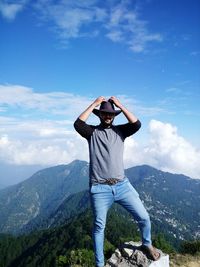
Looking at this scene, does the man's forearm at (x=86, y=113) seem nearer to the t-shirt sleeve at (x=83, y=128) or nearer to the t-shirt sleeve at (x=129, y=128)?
the t-shirt sleeve at (x=83, y=128)

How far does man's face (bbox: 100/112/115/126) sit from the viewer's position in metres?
9.01

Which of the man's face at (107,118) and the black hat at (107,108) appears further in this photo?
the man's face at (107,118)

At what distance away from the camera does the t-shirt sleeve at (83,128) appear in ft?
29.5

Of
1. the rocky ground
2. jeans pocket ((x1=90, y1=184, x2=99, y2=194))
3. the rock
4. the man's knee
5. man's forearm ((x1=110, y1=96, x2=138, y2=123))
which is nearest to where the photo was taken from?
jeans pocket ((x1=90, y1=184, x2=99, y2=194))

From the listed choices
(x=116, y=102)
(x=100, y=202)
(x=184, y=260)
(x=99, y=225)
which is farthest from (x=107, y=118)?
(x=184, y=260)

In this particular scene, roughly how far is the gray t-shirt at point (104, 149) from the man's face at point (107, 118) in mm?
173

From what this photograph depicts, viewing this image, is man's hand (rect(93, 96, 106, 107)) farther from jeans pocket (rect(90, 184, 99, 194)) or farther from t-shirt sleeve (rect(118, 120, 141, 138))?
jeans pocket (rect(90, 184, 99, 194))

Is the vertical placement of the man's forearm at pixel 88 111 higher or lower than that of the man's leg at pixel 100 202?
higher

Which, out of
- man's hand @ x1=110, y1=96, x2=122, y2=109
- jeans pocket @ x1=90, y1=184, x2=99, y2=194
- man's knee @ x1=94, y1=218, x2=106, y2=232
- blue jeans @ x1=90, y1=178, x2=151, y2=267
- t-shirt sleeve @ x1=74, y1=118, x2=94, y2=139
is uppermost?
man's hand @ x1=110, y1=96, x2=122, y2=109

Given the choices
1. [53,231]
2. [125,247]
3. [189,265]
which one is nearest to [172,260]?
[189,265]

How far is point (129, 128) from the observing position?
363 inches

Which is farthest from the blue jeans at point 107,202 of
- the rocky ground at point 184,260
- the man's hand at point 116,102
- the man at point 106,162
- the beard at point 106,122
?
the rocky ground at point 184,260

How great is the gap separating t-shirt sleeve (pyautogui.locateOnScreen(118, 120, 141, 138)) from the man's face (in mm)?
353

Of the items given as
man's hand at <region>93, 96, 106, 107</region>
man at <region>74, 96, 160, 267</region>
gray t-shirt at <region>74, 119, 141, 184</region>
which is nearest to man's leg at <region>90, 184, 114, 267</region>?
man at <region>74, 96, 160, 267</region>
